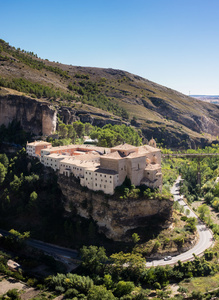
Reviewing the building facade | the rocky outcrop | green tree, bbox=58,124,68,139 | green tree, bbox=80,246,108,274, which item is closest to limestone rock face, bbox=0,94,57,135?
green tree, bbox=58,124,68,139

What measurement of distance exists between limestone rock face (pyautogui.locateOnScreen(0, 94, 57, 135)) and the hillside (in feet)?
13.2

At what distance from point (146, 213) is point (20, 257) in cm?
2313

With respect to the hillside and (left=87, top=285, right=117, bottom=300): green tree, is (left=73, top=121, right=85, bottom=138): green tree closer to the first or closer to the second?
the hillside

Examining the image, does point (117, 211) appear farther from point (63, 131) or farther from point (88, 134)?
point (88, 134)

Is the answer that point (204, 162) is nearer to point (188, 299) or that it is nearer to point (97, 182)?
point (97, 182)

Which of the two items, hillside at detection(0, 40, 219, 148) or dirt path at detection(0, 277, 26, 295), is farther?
hillside at detection(0, 40, 219, 148)

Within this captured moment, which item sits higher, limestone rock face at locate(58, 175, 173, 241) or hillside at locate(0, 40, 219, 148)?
hillside at locate(0, 40, 219, 148)

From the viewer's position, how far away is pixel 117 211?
51.5m

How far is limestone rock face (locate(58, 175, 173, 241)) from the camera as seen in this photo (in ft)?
168

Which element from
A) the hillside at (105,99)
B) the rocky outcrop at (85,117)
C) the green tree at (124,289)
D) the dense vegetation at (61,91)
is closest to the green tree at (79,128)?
the rocky outcrop at (85,117)

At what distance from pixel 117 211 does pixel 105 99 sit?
321 ft

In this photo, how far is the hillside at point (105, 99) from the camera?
99375mm

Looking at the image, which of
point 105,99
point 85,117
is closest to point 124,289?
point 85,117

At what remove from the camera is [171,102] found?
179 m
